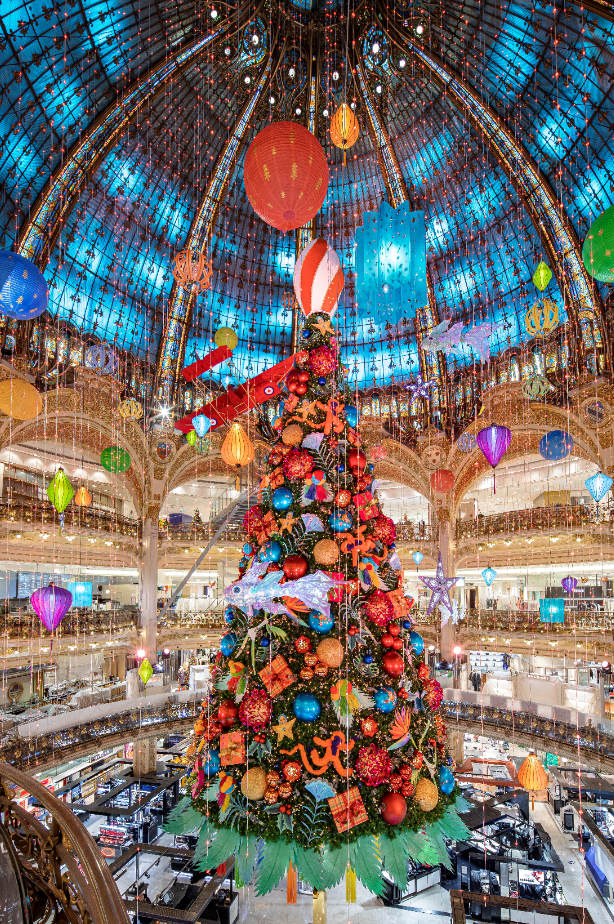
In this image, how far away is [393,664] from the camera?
5.07m

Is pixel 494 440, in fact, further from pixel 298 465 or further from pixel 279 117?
pixel 279 117

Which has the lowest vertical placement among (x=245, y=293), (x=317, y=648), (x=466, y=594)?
(x=466, y=594)

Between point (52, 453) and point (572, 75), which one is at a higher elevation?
point (572, 75)

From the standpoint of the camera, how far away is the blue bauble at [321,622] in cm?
507

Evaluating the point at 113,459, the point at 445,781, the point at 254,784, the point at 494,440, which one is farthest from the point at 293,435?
the point at 113,459

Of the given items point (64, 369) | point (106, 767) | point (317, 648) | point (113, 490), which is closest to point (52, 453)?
point (113, 490)

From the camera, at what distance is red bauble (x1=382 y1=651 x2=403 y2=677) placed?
507 cm

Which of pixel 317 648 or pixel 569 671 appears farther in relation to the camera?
pixel 569 671

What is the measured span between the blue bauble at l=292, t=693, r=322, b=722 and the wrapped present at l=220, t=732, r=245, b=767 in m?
0.64

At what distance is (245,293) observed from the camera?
2706 cm

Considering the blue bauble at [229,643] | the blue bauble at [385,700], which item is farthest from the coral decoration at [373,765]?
the blue bauble at [229,643]

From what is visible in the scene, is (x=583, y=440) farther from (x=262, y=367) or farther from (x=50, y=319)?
(x=50, y=319)

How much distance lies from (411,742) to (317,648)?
1268 millimetres

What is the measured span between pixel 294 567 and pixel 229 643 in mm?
1086
